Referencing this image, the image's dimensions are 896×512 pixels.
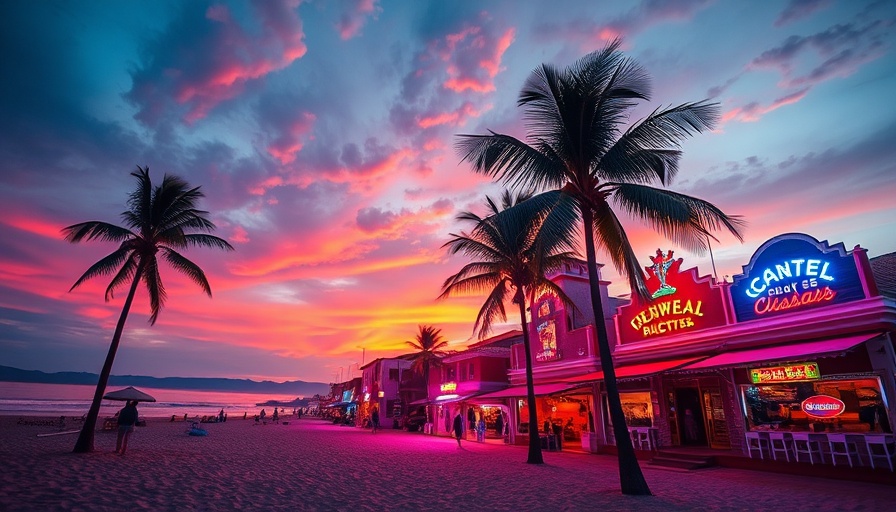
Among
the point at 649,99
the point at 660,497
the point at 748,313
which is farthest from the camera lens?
the point at 748,313

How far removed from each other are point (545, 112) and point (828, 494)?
11.9m

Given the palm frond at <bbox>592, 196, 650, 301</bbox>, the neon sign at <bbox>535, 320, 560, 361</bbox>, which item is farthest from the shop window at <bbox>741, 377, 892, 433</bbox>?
the neon sign at <bbox>535, 320, 560, 361</bbox>

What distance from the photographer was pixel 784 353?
1227 centimetres

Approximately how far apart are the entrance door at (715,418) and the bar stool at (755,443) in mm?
1917

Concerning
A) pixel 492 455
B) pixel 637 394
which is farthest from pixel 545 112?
pixel 492 455

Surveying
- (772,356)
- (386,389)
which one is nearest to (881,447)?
(772,356)

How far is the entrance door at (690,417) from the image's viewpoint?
55.4 ft

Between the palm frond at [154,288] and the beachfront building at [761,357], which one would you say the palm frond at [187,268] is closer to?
the palm frond at [154,288]

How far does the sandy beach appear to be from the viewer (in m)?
8.91

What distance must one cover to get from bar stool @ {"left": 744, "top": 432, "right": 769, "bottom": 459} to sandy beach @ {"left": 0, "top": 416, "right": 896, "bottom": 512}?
31.7 inches

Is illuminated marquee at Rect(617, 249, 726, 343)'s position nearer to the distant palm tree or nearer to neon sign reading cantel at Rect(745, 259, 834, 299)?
neon sign reading cantel at Rect(745, 259, 834, 299)

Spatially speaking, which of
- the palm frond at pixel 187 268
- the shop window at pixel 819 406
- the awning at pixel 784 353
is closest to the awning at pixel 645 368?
the awning at pixel 784 353

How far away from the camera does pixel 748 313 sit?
48.2 ft

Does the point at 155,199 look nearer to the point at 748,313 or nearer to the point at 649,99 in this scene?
the point at 649,99
